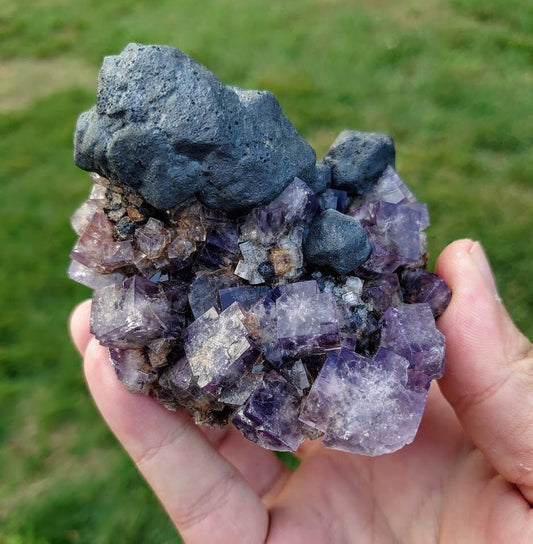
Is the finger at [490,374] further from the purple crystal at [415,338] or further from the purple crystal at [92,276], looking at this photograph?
the purple crystal at [92,276]

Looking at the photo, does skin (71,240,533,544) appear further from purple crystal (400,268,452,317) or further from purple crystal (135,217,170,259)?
purple crystal (135,217,170,259)

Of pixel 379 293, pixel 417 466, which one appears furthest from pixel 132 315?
pixel 417 466

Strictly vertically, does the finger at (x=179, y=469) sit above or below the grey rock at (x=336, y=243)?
below

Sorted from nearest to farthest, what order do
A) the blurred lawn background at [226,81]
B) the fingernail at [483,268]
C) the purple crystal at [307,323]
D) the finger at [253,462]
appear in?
the purple crystal at [307,323] < the fingernail at [483,268] < the finger at [253,462] < the blurred lawn background at [226,81]

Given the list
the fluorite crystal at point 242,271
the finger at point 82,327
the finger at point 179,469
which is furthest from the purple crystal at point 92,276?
the finger at point 82,327

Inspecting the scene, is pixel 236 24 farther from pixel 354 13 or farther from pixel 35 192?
pixel 35 192

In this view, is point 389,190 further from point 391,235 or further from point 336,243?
point 336,243
